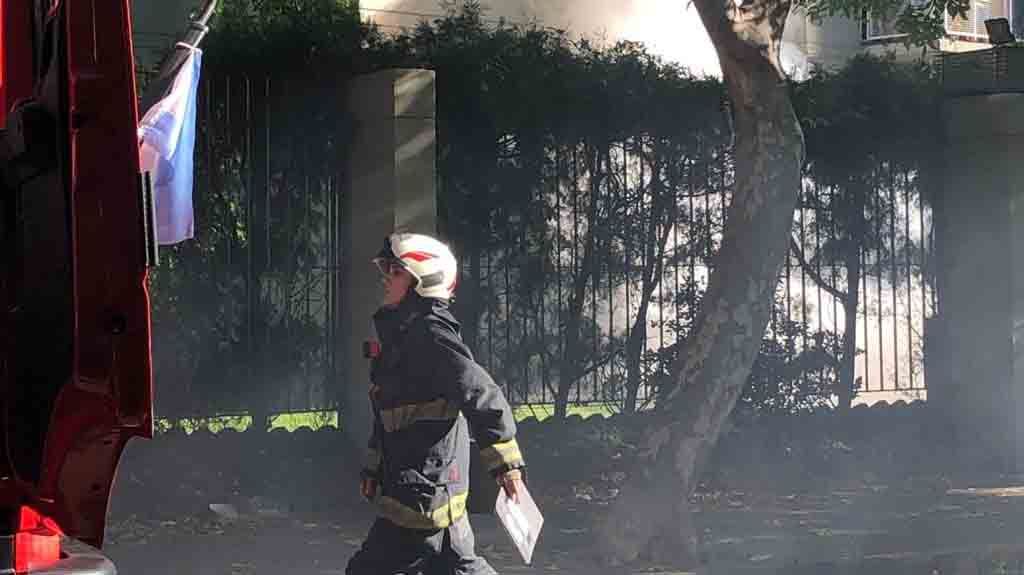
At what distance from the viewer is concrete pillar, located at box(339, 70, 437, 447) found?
9.86 meters

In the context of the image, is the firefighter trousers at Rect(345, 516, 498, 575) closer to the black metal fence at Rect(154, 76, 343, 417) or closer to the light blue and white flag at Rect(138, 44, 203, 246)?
the light blue and white flag at Rect(138, 44, 203, 246)

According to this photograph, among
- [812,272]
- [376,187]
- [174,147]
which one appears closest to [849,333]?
[812,272]

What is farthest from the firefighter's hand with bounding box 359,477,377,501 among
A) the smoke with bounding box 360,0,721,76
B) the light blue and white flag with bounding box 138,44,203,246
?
the smoke with bounding box 360,0,721,76

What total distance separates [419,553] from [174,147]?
110 inches

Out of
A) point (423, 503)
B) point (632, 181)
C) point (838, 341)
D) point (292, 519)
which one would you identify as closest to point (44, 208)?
point (423, 503)

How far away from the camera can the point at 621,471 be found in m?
10.8

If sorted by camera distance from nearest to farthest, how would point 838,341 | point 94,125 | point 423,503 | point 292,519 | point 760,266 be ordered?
point 94,125 → point 423,503 → point 760,266 → point 292,519 → point 838,341

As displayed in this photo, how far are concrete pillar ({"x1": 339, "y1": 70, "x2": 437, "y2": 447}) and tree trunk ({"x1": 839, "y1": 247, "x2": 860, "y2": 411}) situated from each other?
431cm

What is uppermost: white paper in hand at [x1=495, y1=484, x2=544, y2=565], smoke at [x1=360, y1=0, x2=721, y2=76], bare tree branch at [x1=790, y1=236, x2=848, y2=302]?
smoke at [x1=360, y1=0, x2=721, y2=76]

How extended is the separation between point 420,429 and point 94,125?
10.2 ft

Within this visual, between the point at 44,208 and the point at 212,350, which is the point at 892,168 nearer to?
the point at 212,350

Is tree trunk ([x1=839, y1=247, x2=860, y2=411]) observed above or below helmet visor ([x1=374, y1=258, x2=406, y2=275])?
below

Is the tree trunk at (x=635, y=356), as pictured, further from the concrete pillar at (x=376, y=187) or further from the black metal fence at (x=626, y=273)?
the concrete pillar at (x=376, y=187)

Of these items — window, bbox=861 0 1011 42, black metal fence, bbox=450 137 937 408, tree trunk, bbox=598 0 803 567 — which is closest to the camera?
tree trunk, bbox=598 0 803 567
